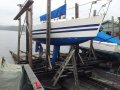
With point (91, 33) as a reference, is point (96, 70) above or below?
below

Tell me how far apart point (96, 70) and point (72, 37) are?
3.12 meters

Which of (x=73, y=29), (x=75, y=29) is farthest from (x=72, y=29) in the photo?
(x=75, y=29)

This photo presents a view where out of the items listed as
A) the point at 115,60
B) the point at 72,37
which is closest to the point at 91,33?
the point at 72,37

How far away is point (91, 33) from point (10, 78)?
17.2ft

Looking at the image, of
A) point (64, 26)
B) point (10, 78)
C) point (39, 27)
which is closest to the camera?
point (10, 78)

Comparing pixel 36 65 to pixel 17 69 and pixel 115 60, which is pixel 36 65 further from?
pixel 17 69

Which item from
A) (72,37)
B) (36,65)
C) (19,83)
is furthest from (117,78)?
(19,83)

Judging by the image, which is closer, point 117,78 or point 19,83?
point 19,83

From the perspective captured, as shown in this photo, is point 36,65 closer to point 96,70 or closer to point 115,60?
point 96,70

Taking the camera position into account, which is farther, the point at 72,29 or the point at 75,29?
the point at 72,29

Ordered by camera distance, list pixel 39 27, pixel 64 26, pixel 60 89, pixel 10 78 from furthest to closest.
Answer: pixel 39 27 → pixel 64 26 → pixel 60 89 → pixel 10 78

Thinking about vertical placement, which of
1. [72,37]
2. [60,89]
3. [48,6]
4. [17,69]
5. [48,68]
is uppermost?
[48,6]

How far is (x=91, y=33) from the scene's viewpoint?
9.03 m

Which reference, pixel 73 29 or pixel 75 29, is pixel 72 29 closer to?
pixel 73 29
